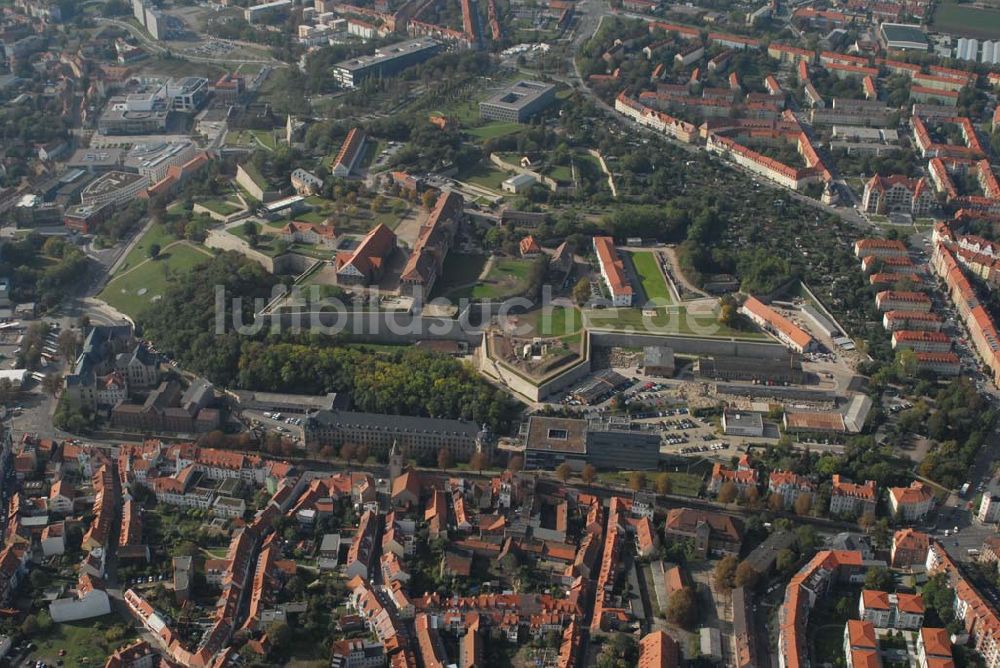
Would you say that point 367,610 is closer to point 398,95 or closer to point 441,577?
point 441,577

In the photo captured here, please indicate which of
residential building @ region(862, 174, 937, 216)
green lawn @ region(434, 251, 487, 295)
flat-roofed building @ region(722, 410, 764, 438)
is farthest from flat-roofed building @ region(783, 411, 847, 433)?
residential building @ region(862, 174, 937, 216)

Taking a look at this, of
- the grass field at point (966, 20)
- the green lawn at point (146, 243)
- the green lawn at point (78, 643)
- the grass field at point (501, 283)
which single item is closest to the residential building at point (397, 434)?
the grass field at point (501, 283)

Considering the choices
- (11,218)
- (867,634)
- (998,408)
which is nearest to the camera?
(867,634)

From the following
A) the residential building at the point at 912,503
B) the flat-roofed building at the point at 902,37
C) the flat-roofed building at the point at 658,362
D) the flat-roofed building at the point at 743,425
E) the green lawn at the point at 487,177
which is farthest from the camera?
the flat-roofed building at the point at 902,37

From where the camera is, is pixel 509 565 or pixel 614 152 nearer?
pixel 509 565

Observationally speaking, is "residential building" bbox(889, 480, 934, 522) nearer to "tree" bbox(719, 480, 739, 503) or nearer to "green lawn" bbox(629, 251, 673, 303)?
"tree" bbox(719, 480, 739, 503)

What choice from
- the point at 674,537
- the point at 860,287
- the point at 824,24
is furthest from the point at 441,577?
the point at 824,24

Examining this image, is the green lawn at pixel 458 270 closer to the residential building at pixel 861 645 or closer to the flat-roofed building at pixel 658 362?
the flat-roofed building at pixel 658 362
